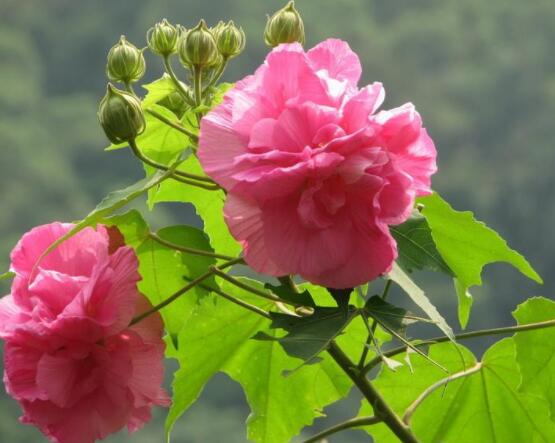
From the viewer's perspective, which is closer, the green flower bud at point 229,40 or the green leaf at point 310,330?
the green leaf at point 310,330

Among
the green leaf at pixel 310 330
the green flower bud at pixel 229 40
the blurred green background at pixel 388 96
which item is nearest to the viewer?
the green leaf at pixel 310 330

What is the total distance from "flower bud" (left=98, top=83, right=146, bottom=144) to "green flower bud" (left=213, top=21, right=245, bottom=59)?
136mm

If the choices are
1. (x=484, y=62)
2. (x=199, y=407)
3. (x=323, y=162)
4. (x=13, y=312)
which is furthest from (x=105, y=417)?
(x=484, y=62)

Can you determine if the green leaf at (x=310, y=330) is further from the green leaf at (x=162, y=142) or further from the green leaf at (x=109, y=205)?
the green leaf at (x=162, y=142)

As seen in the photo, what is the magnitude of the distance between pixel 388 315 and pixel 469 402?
0.87 feet

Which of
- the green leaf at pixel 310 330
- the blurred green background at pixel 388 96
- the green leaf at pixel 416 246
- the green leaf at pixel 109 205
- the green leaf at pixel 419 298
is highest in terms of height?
the green leaf at pixel 109 205

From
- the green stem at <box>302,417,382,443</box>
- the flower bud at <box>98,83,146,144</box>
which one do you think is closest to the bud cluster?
the flower bud at <box>98,83,146,144</box>

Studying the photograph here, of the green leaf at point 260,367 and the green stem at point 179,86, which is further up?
the green stem at point 179,86

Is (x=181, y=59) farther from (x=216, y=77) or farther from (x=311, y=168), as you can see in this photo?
(x=311, y=168)

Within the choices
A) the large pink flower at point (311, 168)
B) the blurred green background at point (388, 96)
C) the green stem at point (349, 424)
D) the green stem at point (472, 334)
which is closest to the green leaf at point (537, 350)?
the green stem at point (472, 334)

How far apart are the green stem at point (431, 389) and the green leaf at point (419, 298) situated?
5.9 inches

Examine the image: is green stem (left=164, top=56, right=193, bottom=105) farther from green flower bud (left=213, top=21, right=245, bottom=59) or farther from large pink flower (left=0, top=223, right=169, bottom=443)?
large pink flower (left=0, top=223, right=169, bottom=443)

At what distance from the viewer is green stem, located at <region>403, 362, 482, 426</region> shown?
84 centimetres

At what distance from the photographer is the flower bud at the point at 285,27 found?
0.81m
